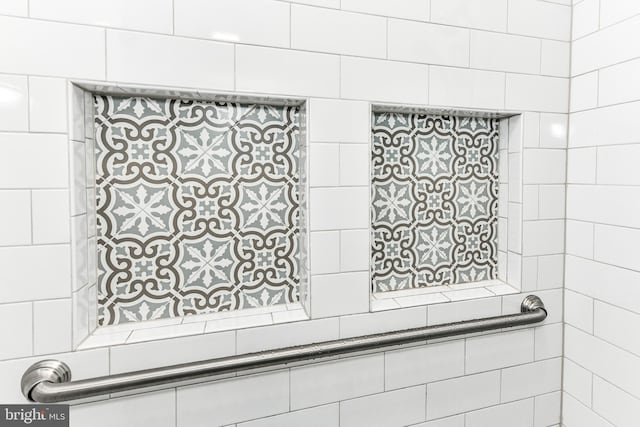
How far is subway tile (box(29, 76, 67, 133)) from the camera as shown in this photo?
69 centimetres

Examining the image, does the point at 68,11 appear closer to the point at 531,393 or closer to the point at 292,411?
the point at 292,411

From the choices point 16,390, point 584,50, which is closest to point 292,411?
point 16,390

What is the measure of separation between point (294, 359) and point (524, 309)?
2.46ft

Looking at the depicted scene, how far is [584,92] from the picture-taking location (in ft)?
3.36

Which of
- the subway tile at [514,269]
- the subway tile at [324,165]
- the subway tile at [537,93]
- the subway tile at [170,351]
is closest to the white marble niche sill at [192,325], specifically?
the subway tile at [170,351]

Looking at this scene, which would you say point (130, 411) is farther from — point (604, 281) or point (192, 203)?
point (604, 281)

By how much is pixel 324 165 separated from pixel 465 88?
1.59 feet

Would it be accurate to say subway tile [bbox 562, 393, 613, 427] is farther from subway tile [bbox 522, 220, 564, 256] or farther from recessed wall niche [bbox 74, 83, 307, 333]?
recessed wall niche [bbox 74, 83, 307, 333]

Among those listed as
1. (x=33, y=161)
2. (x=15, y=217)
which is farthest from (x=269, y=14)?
(x=15, y=217)

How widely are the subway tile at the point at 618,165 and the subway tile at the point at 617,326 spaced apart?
0.36 metres

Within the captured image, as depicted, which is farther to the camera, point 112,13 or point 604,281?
point 604,281

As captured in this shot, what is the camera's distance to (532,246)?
105 centimetres

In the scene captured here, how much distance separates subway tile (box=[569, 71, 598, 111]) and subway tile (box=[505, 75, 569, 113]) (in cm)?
2

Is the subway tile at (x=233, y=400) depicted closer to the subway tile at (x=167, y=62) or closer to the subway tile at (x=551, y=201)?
the subway tile at (x=167, y=62)
